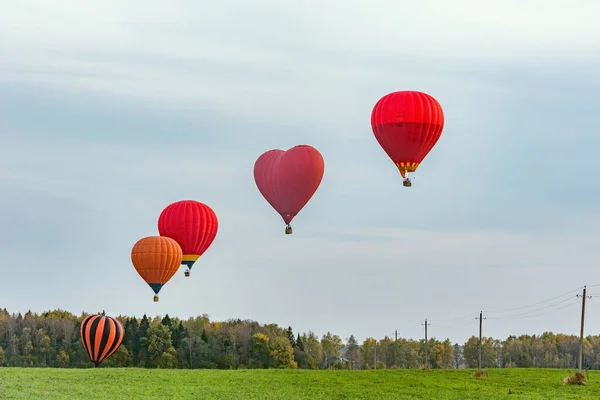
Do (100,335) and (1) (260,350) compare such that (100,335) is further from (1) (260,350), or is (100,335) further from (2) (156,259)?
(1) (260,350)

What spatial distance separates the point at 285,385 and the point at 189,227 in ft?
48.7

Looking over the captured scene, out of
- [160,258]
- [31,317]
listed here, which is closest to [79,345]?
[31,317]

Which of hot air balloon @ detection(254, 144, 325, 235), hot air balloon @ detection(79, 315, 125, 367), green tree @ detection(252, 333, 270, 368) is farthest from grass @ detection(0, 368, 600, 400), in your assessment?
green tree @ detection(252, 333, 270, 368)

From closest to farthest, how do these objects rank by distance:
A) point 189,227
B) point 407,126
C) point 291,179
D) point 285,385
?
point 407,126 < point 291,179 < point 285,385 < point 189,227

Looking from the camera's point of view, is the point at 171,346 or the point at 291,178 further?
the point at 171,346

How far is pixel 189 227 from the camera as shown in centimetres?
6625

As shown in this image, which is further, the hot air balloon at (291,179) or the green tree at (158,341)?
the green tree at (158,341)

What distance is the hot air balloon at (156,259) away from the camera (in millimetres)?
64875

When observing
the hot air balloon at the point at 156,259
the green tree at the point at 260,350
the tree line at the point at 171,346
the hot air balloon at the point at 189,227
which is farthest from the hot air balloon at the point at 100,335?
the green tree at the point at 260,350

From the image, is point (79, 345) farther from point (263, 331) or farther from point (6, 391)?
point (6, 391)

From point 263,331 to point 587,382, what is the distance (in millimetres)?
98246

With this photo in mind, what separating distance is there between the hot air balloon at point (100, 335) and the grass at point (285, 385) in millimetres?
5924

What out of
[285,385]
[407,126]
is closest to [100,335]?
[285,385]

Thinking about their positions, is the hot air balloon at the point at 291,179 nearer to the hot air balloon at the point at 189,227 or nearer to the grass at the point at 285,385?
the hot air balloon at the point at 189,227
